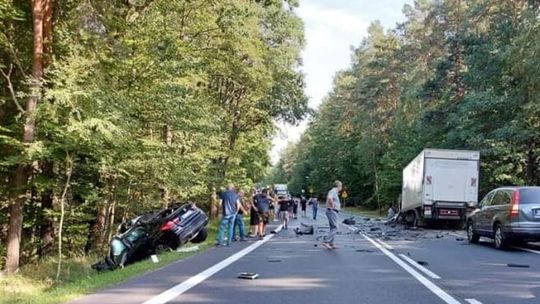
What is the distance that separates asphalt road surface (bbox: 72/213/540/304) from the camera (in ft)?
27.2

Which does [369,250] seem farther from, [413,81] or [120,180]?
[413,81]

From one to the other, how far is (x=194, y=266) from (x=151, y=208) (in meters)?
11.3

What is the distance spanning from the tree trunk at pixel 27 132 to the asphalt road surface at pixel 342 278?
198 inches

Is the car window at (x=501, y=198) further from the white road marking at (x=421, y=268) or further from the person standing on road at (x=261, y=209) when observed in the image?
the person standing on road at (x=261, y=209)

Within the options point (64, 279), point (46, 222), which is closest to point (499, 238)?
point (64, 279)

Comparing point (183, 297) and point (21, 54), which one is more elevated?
point (21, 54)

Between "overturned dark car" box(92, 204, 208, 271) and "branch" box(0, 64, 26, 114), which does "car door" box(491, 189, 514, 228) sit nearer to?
"overturned dark car" box(92, 204, 208, 271)

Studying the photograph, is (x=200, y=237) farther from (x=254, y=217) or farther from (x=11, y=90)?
(x=11, y=90)

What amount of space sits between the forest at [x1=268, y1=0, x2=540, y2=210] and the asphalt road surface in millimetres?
12698

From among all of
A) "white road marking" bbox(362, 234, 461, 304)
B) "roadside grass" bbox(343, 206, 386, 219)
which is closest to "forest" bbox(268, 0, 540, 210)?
"roadside grass" bbox(343, 206, 386, 219)

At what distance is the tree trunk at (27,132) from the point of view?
14.6m

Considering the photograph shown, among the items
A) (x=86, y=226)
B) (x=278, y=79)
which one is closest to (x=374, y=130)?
(x=278, y=79)

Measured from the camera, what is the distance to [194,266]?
38.7 feet

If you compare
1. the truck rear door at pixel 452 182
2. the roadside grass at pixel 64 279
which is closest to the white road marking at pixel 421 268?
the roadside grass at pixel 64 279
